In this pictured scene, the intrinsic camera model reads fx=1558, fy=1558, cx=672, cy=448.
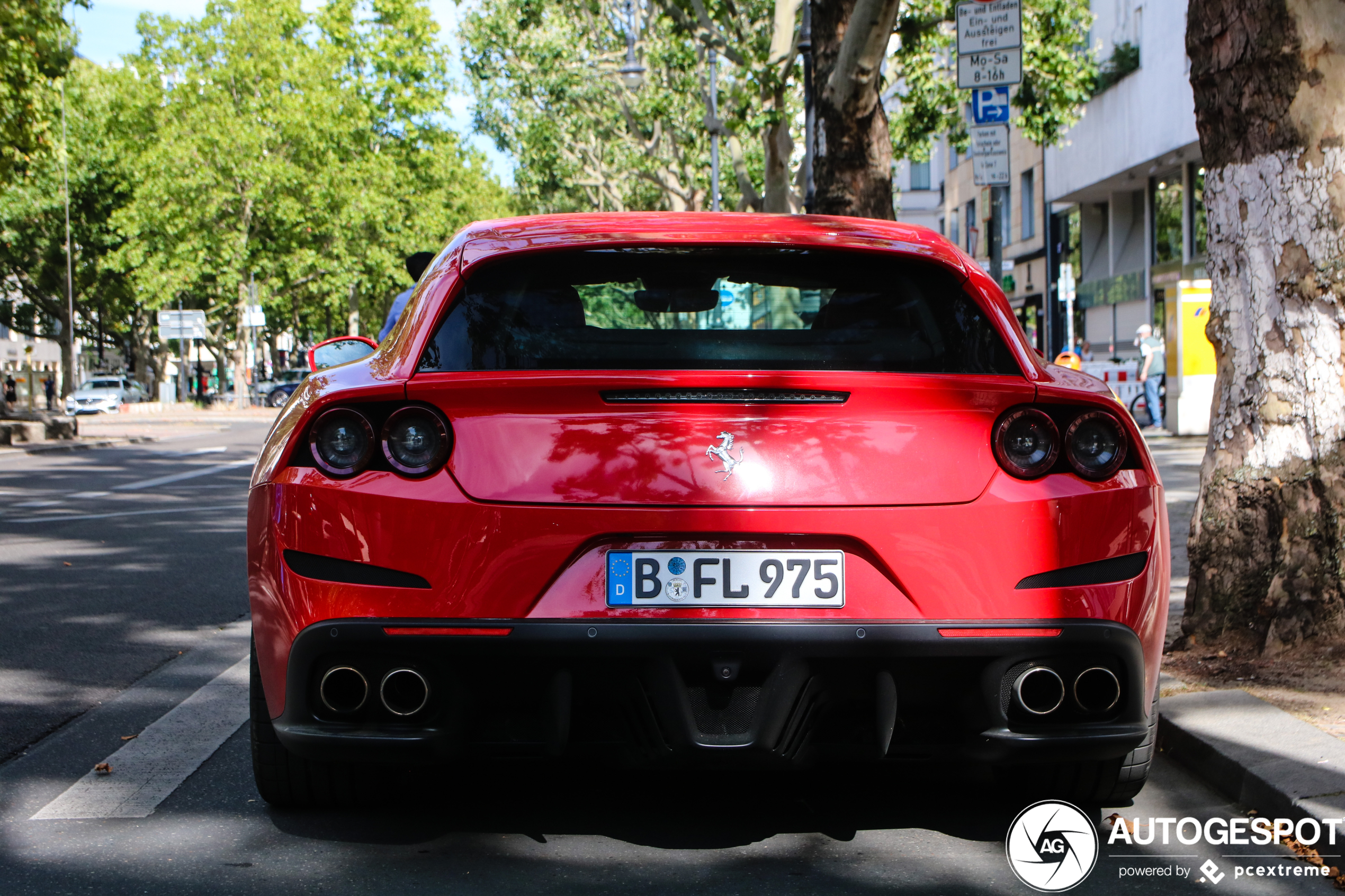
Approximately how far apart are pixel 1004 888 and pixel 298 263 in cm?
4806

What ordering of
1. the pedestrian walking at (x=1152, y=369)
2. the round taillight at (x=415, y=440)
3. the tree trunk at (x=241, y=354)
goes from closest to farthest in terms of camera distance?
the round taillight at (x=415, y=440)
the pedestrian walking at (x=1152, y=369)
the tree trunk at (x=241, y=354)

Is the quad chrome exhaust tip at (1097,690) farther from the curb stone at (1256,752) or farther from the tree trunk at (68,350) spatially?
the tree trunk at (68,350)

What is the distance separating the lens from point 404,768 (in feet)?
13.4

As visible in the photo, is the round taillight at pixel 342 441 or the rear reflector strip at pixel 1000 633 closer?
the rear reflector strip at pixel 1000 633

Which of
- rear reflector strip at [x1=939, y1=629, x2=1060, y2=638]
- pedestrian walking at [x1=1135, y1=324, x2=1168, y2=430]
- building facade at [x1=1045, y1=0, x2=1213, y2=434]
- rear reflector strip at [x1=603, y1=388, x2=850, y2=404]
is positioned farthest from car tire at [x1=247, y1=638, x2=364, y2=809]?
building facade at [x1=1045, y1=0, x2=1213, y2=434]

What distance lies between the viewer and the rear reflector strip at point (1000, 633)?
3.21 metres

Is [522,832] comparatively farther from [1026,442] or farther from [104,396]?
[104,396]

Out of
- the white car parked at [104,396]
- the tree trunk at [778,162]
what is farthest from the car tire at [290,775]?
the white car parked at [104,396]

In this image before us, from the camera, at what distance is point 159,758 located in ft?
14.7

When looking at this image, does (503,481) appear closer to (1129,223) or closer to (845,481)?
(845,481)

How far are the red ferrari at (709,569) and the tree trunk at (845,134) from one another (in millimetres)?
8498

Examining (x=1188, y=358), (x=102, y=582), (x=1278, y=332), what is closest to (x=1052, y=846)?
(x=1278, y=332)

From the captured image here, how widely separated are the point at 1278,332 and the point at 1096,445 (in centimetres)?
223

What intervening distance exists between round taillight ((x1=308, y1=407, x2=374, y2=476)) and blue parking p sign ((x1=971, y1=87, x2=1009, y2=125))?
25.9 feet
